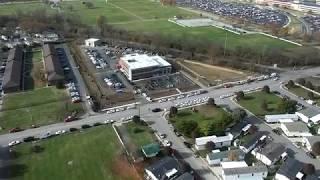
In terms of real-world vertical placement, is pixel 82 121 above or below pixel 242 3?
below

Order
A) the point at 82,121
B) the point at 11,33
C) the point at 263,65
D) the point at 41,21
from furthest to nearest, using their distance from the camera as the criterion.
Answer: the point at 41,21
the point at 11,33
the point at 263,65
the point at 82,121

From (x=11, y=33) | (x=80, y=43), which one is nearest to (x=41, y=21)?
(x=11, y=33)

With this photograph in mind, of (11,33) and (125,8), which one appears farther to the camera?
(125,8)

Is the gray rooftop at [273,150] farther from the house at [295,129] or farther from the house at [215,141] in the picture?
the house at [295,129]

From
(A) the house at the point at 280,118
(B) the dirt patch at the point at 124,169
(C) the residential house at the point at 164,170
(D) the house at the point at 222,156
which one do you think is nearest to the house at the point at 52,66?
(B) the dirt patch at the point at 124,169

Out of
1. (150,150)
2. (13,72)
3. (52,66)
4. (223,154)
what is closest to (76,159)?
(150,150)

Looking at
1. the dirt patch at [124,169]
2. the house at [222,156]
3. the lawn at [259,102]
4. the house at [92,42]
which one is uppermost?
the house at [92,42]

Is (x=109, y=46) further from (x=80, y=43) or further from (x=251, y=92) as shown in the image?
(x=251, y=92)
